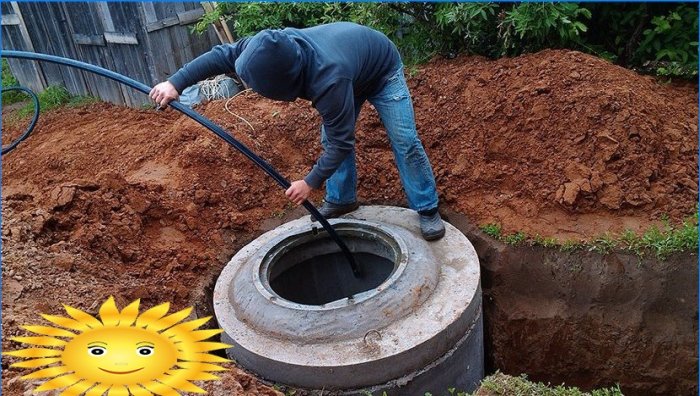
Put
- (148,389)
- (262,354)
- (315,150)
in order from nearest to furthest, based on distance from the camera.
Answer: (148,389)
(262,354)
(315,150)

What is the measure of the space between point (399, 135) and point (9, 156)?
5.60m

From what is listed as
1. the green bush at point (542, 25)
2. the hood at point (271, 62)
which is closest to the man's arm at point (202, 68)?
the hood at point (271, 62)

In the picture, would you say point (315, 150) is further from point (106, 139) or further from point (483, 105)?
point (106, 139)

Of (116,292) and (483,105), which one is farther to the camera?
(483,105)

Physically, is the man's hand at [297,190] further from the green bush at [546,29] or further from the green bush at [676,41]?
the green bush at [676,41]

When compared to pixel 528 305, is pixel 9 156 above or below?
above

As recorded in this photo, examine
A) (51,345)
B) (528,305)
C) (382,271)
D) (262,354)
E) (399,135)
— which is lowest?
(528,305)

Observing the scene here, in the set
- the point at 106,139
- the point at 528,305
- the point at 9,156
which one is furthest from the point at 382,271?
the point at 9,156

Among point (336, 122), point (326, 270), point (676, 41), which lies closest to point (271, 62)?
point (336, 122)

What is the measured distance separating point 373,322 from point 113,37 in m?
6.37

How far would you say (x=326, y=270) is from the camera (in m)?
4.25

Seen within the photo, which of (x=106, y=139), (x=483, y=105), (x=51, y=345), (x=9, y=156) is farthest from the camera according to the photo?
(x=9, y=156)

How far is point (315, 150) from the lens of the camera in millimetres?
4941

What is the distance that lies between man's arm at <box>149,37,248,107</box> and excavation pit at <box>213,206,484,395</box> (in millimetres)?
1229
